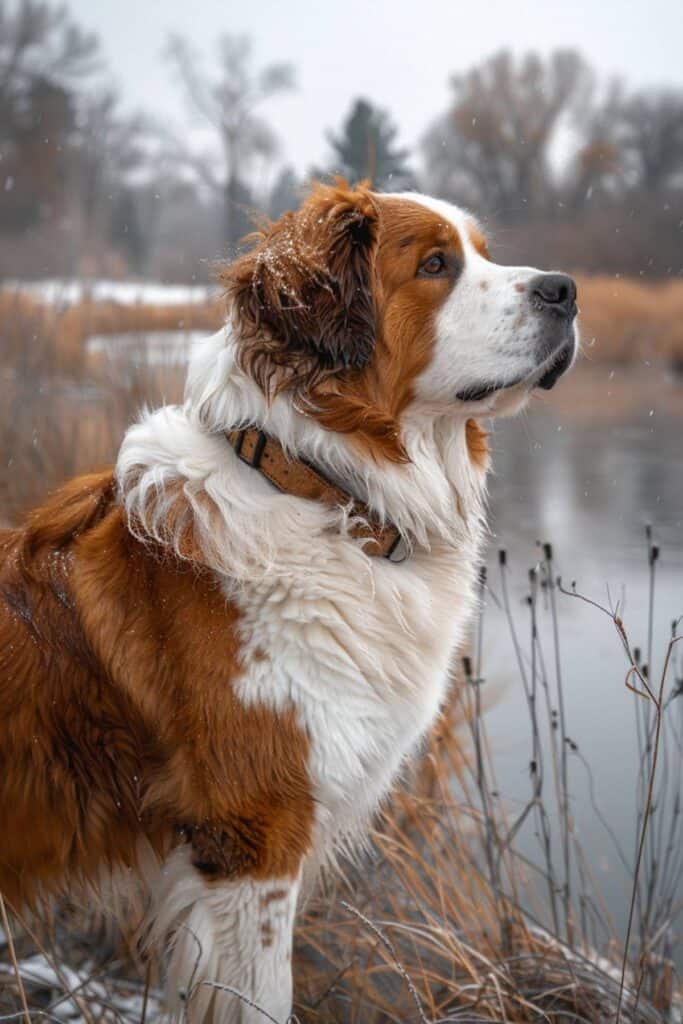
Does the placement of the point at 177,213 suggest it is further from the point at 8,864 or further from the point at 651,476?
the point at 8,864

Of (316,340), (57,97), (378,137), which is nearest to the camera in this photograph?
(316,340)

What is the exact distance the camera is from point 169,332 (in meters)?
5.52

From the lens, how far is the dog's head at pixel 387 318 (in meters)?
2.31

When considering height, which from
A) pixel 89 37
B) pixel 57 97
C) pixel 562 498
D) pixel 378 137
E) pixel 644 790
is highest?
pixel 89 37

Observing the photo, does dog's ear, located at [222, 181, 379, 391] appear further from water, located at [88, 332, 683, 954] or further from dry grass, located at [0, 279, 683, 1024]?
dry grass, located at [0, 279, 683, 1024]

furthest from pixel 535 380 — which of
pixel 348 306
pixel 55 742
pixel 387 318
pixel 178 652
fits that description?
pixel 55 742

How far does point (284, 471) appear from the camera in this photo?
91.7 inches

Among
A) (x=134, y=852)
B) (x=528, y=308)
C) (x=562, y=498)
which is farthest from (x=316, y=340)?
(x=562, y=498)

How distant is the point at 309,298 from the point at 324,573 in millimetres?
655

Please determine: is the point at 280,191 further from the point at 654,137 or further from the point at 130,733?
the point at 654,137

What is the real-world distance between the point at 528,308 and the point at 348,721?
1072mm

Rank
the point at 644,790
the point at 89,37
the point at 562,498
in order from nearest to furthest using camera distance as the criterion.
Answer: the point at 644,790 < the point at 562,498 < the point at 89,37

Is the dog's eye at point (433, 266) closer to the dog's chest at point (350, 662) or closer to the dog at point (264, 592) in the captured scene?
the dog at point (264, 592)

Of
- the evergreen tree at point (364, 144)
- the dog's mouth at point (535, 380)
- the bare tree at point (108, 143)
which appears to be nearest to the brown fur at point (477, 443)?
the dog's mouth at point (535, 380)
